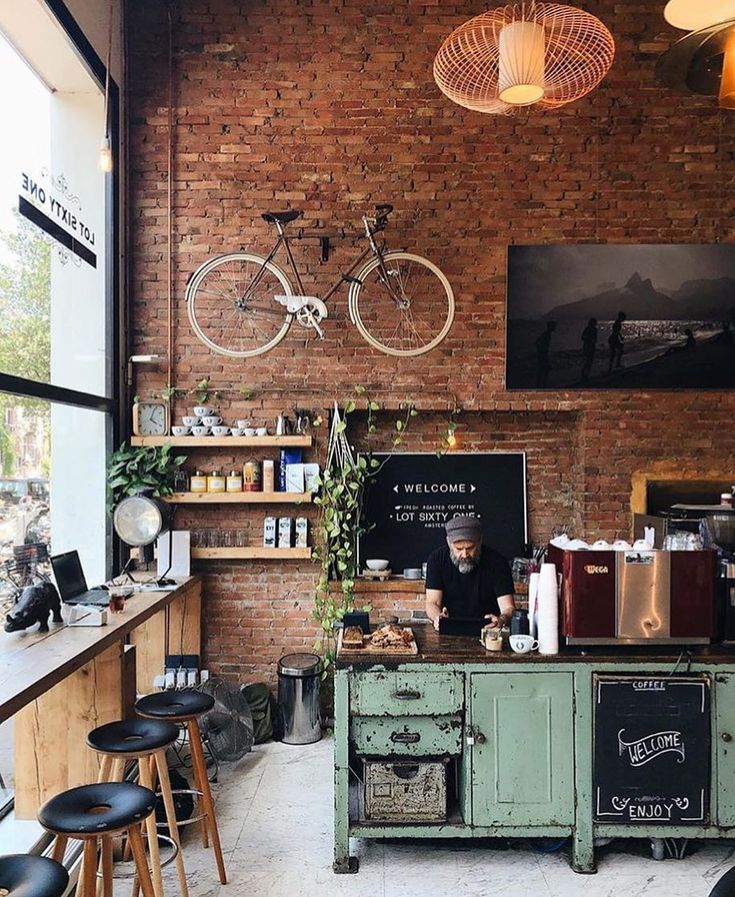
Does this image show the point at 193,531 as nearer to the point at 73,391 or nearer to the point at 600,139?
the point at 73,391

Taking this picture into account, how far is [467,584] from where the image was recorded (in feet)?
14.0

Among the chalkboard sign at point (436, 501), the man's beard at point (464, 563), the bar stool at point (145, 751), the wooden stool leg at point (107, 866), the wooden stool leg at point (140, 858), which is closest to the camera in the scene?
the wooden stool leg at point (140, 858)

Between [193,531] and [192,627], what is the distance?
2.27 feet

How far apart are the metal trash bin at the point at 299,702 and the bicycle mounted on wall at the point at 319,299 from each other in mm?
2283

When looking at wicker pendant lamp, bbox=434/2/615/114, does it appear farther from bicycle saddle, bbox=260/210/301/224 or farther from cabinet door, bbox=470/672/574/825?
cabinet door, bbox=470/672/574/825

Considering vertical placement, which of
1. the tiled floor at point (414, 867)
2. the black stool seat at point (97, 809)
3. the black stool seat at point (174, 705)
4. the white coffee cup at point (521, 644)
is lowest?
the tiled floor at point (414, 867)

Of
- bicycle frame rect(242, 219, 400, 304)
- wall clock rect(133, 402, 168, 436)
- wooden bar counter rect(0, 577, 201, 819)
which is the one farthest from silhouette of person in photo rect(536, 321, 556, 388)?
wooden bar counter rect(0, 577, 201, 819)

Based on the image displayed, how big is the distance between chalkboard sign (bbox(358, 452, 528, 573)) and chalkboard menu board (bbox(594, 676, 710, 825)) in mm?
2281

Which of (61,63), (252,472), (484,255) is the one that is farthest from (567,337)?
(61,63)

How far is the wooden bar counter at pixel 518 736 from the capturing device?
350 cm

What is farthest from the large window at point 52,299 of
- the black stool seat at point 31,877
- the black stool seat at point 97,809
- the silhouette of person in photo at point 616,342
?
the silhouette of person in photo at point 616,342

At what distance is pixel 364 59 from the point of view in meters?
5.64

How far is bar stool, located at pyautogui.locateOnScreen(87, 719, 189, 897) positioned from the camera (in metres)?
2.86

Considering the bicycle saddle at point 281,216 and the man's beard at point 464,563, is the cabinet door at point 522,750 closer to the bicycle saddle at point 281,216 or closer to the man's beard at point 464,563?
the man's beard at point 464,563
